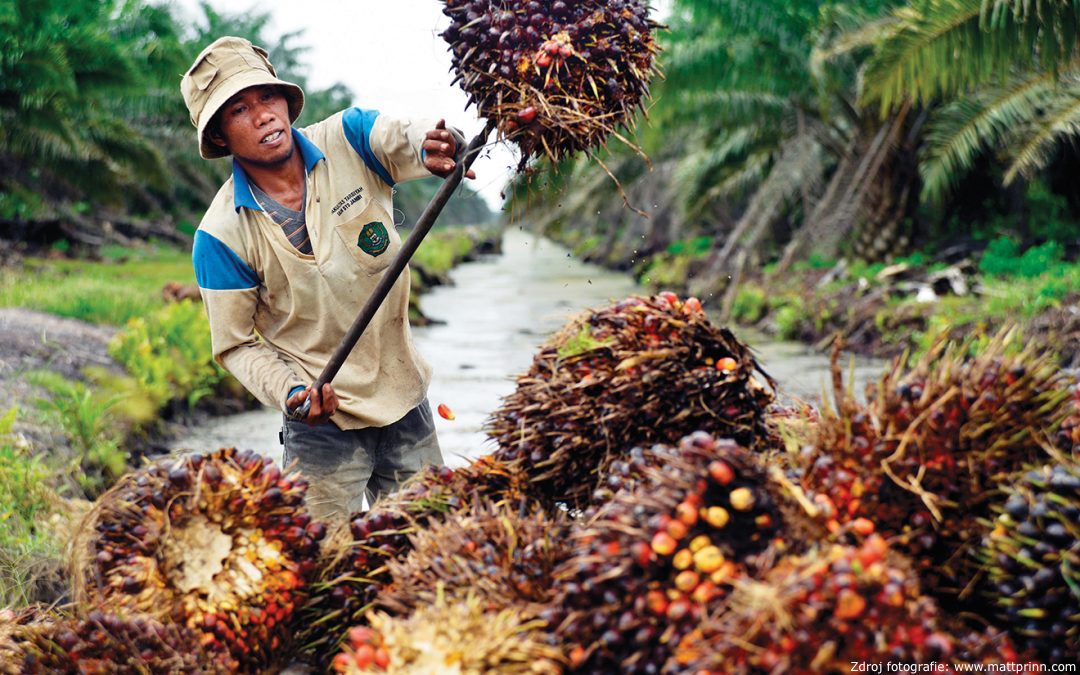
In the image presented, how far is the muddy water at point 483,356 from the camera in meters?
6.85

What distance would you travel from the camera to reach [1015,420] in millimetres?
1388

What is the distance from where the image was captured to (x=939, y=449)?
1.35m

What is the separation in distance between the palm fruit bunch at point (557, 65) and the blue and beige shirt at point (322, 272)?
542 millimetres

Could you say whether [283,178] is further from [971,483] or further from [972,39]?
[972,39]

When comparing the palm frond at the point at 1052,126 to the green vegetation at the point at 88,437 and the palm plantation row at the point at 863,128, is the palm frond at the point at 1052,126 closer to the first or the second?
the palm plantation row at the point at 863,128

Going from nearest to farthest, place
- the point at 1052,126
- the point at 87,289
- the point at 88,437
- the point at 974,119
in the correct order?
the point at 88,437
the point at 1052,126
the point at 87,289
the point at 974,119

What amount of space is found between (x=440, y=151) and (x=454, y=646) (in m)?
1.35

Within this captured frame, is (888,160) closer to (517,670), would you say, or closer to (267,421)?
(267,421)

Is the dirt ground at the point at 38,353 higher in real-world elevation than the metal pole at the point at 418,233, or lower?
lower

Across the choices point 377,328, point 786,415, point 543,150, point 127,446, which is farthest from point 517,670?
point 127,446

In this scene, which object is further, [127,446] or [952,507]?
[127,446]

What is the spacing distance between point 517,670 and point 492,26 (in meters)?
1.26

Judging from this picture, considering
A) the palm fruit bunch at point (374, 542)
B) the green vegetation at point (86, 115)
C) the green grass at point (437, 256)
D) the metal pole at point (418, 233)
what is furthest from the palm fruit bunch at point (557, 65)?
the green grass at point (437, 256)

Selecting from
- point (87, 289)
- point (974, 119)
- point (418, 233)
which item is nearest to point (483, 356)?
point (87, 289)
